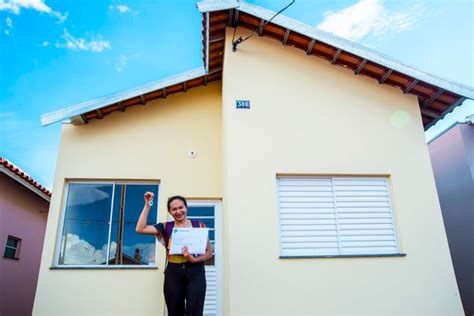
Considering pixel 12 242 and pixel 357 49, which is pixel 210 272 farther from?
pixel 12 242

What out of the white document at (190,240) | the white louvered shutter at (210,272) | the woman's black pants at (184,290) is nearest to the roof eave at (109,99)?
the white louvered shutter at (210,272)

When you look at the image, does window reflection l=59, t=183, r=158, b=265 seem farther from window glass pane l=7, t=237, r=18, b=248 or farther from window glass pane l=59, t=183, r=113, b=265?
window glass pane l=7, t=237, r=18, b=248

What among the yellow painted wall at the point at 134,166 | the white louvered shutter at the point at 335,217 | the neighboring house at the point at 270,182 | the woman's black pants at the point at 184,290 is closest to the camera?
the woman's black pants at the point at 184,290

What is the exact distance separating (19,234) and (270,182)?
22.6 feet

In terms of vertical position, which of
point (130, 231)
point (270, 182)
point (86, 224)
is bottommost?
point (130, 231)

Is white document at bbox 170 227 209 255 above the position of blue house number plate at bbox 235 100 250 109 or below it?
below

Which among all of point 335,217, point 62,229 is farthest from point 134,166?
point 335,217

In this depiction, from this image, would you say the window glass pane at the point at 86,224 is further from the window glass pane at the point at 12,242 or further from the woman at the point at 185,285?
the window glass pane at the point at 12,242

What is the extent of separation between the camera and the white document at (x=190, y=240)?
4094 millimetres

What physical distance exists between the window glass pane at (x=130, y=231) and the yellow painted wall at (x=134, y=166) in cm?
18

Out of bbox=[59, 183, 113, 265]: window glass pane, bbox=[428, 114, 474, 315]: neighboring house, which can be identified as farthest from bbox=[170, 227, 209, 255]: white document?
bbox=[428, 114, 474, 315]: neighboring house

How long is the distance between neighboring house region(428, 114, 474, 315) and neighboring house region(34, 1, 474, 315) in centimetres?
128

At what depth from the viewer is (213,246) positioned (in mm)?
6844

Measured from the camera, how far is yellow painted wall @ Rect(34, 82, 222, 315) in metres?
6.21
